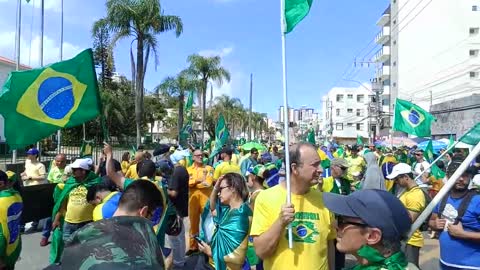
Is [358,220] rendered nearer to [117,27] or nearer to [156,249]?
[156,249]

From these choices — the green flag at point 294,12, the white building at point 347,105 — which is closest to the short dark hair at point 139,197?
the green flag at point 294,12

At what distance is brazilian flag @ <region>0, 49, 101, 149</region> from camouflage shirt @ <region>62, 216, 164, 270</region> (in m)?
3.68

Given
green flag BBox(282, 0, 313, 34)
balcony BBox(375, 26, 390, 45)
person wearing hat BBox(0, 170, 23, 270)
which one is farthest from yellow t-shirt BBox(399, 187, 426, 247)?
balcony BBox(375, 26, 390, 45)

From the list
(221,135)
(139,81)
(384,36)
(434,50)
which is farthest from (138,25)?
(384,36)

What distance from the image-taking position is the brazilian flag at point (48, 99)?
197 inches

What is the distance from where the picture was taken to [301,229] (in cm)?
331

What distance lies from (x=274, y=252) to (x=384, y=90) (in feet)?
233

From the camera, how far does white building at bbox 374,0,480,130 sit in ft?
177

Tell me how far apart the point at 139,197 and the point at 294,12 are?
6.37ft

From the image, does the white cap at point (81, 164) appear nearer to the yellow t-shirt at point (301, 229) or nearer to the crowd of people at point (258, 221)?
the crowd of people at point (258, 221)

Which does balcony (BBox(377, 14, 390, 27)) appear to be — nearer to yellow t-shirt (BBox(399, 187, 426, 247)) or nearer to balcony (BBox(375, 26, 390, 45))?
balcony (BBox(375, 26, 390, 45))

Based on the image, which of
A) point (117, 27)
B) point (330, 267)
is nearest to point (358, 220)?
point (330, 267)

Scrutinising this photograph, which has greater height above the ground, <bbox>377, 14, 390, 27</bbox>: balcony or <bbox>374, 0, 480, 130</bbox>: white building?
<bbox>377, 14, 390, 27</bbox>: balcony

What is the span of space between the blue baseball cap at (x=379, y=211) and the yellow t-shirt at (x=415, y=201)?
3.41 meters
